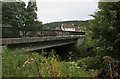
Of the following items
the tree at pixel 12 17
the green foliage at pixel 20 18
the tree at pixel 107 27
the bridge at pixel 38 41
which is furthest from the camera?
the green foliage at pixel 20 18

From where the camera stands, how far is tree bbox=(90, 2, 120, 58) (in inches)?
513

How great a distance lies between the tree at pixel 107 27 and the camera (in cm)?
1304

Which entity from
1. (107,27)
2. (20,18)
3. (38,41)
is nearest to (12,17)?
(20,18)

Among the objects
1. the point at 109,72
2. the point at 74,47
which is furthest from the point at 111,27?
the point at 74,47

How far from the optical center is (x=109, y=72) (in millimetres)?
2482

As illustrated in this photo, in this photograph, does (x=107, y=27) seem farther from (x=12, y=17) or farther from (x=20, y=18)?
(x=20, y=18)

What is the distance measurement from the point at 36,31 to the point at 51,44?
1507 cm

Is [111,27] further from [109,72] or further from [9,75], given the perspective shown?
[109,72]

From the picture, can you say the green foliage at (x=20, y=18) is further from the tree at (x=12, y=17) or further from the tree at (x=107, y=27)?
the tree at (x=107, y=27)

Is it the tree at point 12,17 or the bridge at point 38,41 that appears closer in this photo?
the bridge at point 38,41

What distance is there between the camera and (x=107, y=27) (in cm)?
1359

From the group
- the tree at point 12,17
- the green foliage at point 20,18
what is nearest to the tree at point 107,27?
→ the green foliage at point 20,18

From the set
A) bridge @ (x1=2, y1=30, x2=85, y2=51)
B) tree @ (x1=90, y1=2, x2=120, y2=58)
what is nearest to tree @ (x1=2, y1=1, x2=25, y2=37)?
bridge @ (x1=2, y1=30, x2=85, y2=51)

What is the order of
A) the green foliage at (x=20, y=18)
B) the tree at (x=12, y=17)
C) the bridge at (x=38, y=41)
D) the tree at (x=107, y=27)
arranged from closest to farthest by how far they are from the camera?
the tree at (x=107, y=27) → the bridge at (x=38, y=41) → the tree at (x=12, y=17) → the green foliage at (x=20, y=18)
